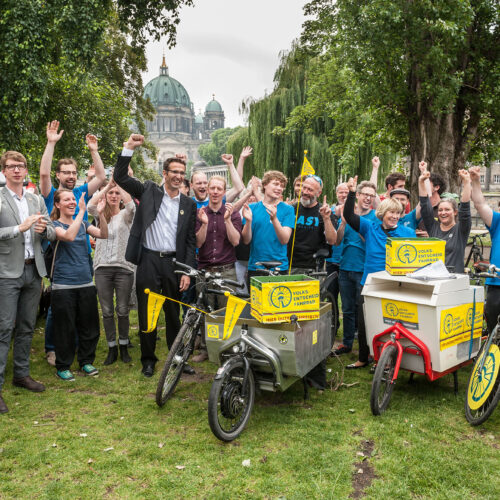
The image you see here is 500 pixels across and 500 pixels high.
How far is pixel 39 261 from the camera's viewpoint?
4754 millimetres

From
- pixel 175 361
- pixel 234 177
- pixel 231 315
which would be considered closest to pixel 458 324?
pixel 231 315

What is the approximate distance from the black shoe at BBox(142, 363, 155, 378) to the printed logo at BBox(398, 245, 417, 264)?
2988mm

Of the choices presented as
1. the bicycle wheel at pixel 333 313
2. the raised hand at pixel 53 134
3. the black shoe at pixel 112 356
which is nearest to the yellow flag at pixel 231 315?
the bicycle wheel at pixel 333 313

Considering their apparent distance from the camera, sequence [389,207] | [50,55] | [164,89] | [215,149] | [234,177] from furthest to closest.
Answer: [164,89], [215,149], [50,55], [234,177], [389,207]

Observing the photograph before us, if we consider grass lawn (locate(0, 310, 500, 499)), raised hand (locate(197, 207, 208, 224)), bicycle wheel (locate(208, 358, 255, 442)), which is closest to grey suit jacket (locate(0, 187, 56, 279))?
grass lawn (locate(0, 310, 500, 499))

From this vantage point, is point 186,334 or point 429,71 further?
point 429,71

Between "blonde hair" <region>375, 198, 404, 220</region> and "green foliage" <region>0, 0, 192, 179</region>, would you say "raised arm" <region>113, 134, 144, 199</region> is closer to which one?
"blonde hair" <region>375, 198, 404, 220</region>

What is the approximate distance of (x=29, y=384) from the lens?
4.89 meters

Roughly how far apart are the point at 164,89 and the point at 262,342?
158 meters

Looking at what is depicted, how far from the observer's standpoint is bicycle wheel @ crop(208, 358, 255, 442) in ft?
12.1

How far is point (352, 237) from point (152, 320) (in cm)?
275

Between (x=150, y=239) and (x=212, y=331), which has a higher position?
(x=150, y=239)

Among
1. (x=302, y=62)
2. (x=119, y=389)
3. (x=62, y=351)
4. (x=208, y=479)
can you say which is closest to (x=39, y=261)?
(x=62, y=351)

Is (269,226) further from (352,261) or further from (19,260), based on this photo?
(19,260)
